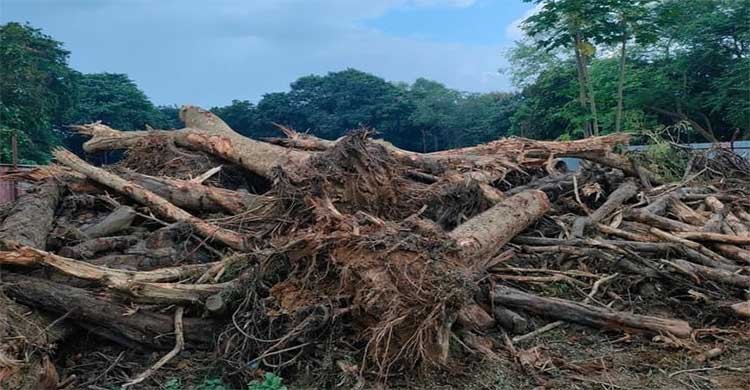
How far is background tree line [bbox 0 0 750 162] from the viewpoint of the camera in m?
14.5

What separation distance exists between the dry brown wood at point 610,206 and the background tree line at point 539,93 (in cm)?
487

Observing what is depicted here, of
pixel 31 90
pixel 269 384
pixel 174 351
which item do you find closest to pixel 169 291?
pixel 174 351

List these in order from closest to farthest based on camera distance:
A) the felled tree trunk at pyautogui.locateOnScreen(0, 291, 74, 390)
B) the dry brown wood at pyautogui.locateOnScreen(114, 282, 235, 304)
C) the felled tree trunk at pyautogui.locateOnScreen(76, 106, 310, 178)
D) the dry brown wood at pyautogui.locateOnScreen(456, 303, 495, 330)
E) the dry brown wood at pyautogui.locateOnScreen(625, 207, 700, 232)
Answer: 1. the felled tree trunk at pyautogui.locateOnScreen(0, 291, 74, 390)
2. the dry brown wood at pyautogui.locateOnScreen(114, 282, 235, 304)
3. the dry brown wood at pyautogui.locateOnScreen(456, 303, 495, 330)
4. the dry brown wood at pyautogui.locateOnScreen(625, 207, 700, 232)
5. the felled tree trunk at pyautogui.locateOnScreen(76, 106, 310, 178)

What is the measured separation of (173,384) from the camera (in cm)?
295

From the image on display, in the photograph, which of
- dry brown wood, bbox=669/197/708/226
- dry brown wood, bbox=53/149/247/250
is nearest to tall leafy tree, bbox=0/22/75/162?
dry brown wood, bbox=53/149/247/250

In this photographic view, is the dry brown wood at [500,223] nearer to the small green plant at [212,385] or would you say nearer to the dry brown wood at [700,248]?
the dry brown wood at [700,248]

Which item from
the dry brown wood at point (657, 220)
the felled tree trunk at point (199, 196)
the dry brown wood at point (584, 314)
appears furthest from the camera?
the felled tree trunk at point (199, 196)

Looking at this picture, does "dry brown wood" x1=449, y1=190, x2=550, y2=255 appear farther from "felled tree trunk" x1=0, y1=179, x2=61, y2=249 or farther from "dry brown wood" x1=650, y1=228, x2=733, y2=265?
"felled tree trunk" x1=0, y1=179, x2=61, y2=249

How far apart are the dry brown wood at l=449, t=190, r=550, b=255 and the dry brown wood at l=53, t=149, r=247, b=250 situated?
1.62 m

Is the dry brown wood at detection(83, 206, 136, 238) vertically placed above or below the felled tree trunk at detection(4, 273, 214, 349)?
above

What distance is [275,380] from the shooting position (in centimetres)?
285

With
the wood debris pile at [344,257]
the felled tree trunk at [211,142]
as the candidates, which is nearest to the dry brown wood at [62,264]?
the wood debris pile at [344,257]

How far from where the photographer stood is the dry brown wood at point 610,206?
497 cm

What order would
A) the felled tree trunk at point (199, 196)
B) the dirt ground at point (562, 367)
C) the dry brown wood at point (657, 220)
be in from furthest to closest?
the felled tree trunk at point (199, 196)
the dry brown wood at point (657, 220)
the dirt ground at point (562, 367)
